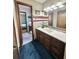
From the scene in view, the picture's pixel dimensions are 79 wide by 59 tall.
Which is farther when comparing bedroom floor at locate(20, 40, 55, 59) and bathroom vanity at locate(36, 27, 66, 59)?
bedroom floor at locate(20, 40, 55, 59)

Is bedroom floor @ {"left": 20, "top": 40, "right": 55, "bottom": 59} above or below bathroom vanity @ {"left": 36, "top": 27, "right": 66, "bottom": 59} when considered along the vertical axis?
below

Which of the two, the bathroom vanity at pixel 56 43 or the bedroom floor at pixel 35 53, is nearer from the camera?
the bathroom vanity at pixel 56 43

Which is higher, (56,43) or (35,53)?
(56,43)

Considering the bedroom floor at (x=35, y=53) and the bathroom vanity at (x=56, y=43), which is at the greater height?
the bathroom vanity at (x=56, y=43)

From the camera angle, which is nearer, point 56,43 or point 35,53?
point 56,43

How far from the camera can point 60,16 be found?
3.04m
